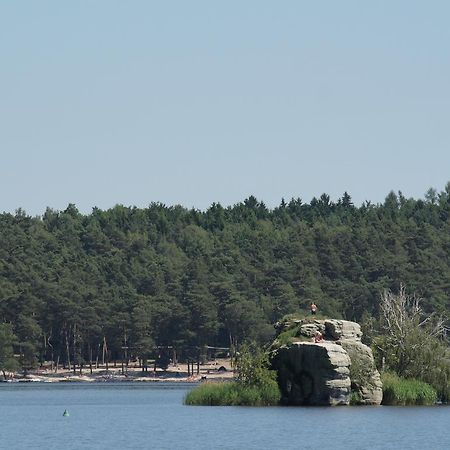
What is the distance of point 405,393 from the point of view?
98.6 m

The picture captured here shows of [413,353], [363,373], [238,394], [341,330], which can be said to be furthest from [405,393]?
[238,394]

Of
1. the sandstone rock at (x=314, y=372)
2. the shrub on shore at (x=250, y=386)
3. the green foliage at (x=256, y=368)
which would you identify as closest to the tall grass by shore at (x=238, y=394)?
the shrub on shore at (x=250, y=386)

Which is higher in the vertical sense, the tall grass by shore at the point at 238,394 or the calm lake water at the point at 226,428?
the tall grass by shore at the point at 238,394

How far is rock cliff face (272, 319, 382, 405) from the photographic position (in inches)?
3711

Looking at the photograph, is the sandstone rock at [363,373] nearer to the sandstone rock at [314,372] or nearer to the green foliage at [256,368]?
the sandstone rock at [314,372]

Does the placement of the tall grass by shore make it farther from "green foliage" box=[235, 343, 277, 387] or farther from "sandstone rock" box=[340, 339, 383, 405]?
"sandstone rock" box=[340, 339, 383, 405]

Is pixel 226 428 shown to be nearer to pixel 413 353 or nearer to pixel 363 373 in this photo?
pixel 363 373

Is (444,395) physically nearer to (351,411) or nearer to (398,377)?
(398,377)

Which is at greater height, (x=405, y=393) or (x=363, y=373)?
(x=363, y=373)

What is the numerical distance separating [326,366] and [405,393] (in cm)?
740

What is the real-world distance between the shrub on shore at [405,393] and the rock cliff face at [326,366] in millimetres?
1209

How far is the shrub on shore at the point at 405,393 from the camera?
323 ft

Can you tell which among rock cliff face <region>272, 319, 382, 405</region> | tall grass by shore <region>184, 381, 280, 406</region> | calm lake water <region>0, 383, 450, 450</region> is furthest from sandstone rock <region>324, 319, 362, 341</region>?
calm lake water <region>0, 383, 450, 450</region>

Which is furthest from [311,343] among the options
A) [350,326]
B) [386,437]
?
[386,437]
